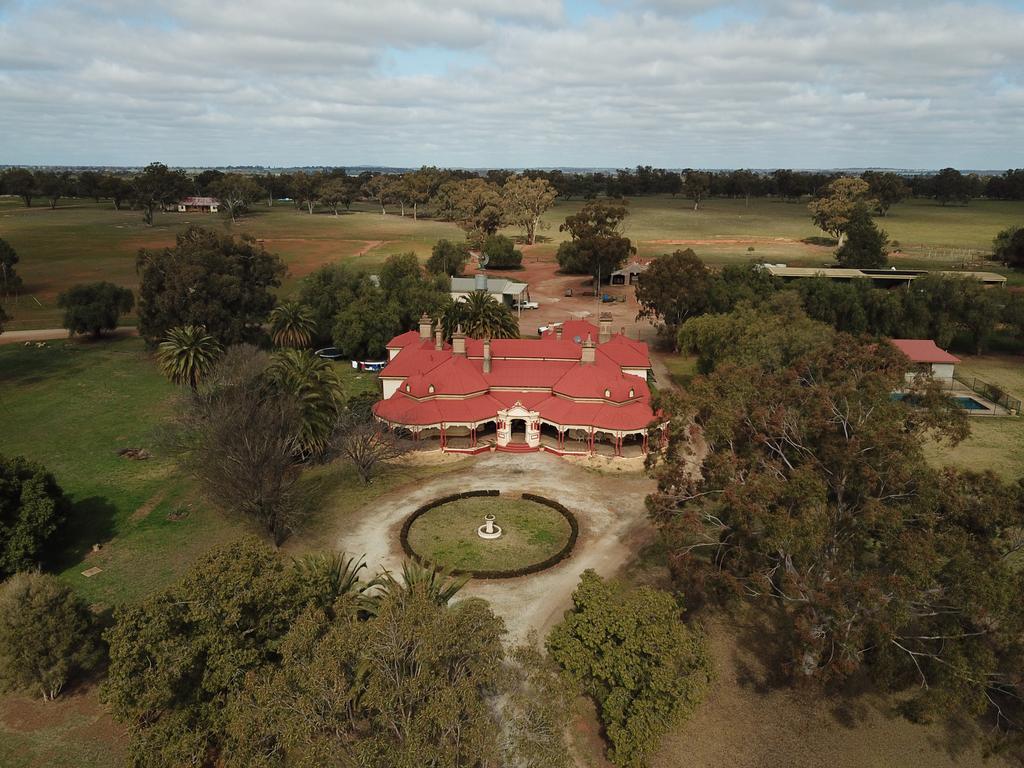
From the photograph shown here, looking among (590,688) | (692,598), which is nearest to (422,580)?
(590,688)

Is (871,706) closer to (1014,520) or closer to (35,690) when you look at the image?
(1014,520)

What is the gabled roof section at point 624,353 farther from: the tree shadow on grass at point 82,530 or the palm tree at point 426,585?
the tree shadow on grass at point 82,530

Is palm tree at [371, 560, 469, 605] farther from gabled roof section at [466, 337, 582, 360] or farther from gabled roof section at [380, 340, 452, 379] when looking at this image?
gabled roof section at [466, 337, 582, 360]

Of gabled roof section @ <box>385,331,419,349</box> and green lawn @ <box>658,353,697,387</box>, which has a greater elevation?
gabled roof section @ <box>385,331,419,349</box>

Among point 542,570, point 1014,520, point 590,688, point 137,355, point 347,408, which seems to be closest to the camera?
point 1014,520

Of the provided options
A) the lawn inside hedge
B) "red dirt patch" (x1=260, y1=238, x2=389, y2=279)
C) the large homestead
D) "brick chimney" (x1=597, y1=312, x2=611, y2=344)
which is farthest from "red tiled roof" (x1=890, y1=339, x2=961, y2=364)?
"red dirt patch" (x1=260, y1=238, x2=389, y2=279)

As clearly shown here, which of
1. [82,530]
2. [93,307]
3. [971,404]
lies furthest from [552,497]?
[93,307]
